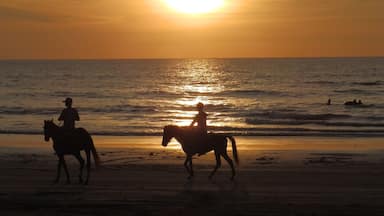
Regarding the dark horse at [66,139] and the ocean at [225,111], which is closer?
the dark horse at [66,139]

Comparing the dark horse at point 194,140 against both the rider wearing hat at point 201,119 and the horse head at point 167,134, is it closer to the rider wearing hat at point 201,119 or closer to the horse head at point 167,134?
the horse head at point 167,134

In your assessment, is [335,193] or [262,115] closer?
[335,193]

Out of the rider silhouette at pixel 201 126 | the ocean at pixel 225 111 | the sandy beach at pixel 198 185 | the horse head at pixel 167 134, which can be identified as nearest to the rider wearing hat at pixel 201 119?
the rider silhouette at pixel 201 126

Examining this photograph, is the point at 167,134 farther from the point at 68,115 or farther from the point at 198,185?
the point at 68,115

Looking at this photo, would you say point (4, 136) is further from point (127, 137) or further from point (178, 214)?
point (178, 214)

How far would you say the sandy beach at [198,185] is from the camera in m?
11.0

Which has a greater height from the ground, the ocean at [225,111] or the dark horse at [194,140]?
the dark horse at [194,140]

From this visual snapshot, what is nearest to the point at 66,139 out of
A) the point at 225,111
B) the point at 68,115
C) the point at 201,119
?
the point at 68,115

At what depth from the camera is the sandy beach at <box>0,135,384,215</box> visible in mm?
11039

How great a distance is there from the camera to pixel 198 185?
1353 cm

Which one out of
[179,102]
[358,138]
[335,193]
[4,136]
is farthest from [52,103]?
[335,193]

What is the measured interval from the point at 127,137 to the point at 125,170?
1115 centimetres

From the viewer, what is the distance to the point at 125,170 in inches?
627

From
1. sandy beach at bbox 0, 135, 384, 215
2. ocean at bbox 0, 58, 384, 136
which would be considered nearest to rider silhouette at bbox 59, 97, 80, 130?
sandy beach at bbox 0, 135, 384, 215
